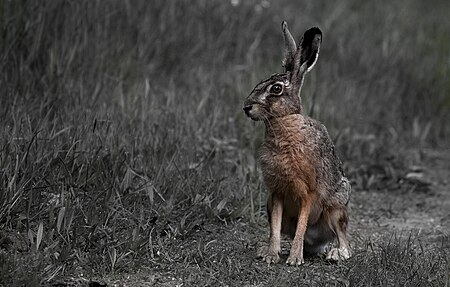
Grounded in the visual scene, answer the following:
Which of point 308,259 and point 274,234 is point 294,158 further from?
point 308,259

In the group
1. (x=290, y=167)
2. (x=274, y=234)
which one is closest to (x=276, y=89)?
(x=290, y=167)

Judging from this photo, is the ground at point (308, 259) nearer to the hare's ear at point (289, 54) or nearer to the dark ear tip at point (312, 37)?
the hare's ear at point (289, 54)

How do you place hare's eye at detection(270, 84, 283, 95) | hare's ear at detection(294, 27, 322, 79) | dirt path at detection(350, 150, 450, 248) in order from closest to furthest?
hare's eye at detection(270, 84, 283, 95) → hare's ear at detection(294, 27, 322, 79) → dirt path at detection(350, 150, 450, 248)

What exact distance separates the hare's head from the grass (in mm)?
881

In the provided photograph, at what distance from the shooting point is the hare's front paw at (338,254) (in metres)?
5.19

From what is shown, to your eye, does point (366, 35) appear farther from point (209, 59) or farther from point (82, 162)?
point (82, 162)

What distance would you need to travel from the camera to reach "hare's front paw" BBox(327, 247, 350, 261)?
5191mm

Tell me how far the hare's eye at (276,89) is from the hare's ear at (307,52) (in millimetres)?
167

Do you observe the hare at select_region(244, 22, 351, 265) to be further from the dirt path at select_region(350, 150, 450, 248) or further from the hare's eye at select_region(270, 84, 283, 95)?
the dirt path at select_region(350, 150, 450, 248)

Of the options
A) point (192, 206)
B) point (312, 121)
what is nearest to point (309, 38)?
point (312, 121)

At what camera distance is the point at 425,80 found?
345 inches

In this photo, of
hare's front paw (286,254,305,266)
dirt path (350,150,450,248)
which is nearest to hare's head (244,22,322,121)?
hare's front paw (286,254,305,266)

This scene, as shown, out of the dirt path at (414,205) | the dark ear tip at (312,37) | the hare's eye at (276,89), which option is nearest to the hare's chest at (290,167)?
the hare's eye at (276,89)

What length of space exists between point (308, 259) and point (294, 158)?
72 cm
